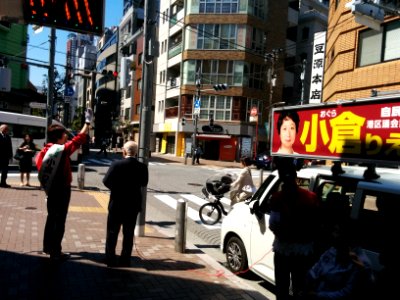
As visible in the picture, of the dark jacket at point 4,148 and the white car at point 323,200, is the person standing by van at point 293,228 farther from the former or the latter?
the dark jacket at point 4,148

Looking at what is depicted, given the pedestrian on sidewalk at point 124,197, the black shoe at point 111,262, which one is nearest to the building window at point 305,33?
the pedestrian on sidewalk at point 124,197

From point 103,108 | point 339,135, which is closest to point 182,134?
point 103,108

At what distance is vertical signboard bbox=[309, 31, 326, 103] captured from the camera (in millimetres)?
16156

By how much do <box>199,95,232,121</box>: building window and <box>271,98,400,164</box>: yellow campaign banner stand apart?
110 feet

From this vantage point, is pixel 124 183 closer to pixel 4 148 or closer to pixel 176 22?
pixel 4 148

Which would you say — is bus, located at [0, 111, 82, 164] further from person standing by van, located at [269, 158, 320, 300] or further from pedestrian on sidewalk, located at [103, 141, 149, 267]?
person standing by van, located at [269, 158, 320, 300]

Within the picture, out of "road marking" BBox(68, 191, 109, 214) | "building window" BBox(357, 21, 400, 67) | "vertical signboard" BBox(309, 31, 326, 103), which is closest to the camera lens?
"road marking" BBox(68, 191, 109, 214)

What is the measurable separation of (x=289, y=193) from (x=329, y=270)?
0.83m

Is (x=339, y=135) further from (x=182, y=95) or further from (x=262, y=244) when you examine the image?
(x=182, y=95)

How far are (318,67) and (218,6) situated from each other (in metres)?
24.3

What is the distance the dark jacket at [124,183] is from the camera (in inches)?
203

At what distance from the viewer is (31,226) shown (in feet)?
23.6

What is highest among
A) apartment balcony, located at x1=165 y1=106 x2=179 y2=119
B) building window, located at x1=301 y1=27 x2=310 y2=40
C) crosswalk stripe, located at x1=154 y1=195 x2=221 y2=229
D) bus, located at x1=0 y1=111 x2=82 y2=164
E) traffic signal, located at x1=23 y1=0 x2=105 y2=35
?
building window, located at x1=301 y1=27 x2=310 y2=40

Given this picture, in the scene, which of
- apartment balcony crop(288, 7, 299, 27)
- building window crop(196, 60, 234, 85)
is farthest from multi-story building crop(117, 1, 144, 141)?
apartment balcony crop(288, 7, 299, 27)
